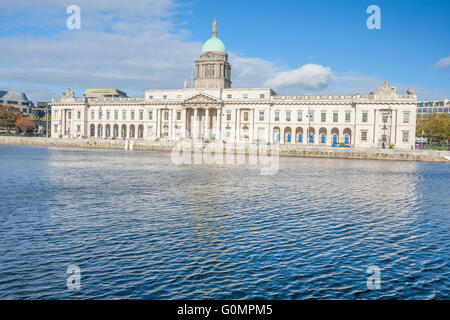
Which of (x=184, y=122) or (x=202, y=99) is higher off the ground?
(x=202, y=99)

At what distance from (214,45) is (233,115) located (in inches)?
935

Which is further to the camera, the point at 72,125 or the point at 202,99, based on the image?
the point at 72,125

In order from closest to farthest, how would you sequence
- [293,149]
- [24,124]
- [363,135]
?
1. [293,149]
2. [363,135]
3. [24,124]

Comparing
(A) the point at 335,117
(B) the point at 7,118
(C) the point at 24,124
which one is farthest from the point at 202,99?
(B) the point at 7,118

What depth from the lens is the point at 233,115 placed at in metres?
103

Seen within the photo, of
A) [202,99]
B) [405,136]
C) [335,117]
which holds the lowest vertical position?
[405,136]

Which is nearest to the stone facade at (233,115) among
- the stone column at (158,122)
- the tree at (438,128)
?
the stone column at (158,122)

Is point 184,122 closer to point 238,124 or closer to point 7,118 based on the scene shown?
point 238,124

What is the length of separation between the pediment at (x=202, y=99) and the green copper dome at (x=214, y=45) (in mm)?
18214

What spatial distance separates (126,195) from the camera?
26.6 meters
